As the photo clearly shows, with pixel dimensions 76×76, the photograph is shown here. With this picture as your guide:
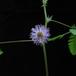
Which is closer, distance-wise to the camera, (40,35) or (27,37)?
(40,35)

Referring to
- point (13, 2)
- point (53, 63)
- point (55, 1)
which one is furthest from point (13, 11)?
point (53, 63)

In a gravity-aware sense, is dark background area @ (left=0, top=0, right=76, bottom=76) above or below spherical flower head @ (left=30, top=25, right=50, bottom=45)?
above

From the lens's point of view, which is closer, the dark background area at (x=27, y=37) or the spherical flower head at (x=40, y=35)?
the spherical flower head at (x=40, y=35)

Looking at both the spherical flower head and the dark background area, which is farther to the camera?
the dark background area

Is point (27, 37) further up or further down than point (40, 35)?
further up

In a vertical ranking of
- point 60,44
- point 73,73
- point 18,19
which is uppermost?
point 18,19

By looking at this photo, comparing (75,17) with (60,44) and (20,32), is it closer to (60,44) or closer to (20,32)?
(60,44)

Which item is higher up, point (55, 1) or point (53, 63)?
point (55, 1)

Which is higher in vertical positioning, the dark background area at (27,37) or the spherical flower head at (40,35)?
the dark background area at (27,37)
